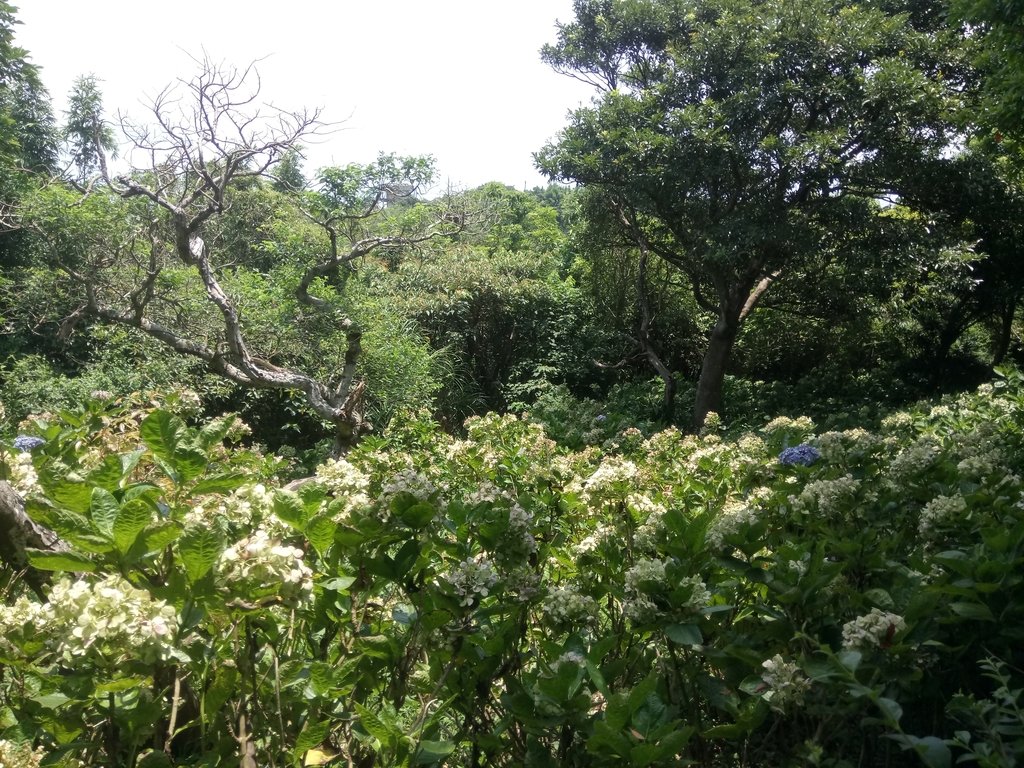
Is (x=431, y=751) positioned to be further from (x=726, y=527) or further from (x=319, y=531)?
(x=726, y=527)

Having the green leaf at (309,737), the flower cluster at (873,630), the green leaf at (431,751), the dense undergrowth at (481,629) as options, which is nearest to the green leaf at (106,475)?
the dense undergrowth at (481,629)

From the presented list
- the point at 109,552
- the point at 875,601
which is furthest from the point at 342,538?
the point at 875,601

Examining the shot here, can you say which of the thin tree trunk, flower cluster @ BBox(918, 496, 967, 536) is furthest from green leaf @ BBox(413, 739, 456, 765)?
the thin tree trunk

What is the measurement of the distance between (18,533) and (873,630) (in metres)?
1.38

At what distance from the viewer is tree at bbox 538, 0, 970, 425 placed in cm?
736

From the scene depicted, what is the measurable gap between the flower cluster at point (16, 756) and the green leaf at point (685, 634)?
0.89 meters

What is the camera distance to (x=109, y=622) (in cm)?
96

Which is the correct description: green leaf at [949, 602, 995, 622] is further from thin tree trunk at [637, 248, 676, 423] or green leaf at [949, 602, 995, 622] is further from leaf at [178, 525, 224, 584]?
thin tree trunk at [637, 248, 676, 423]

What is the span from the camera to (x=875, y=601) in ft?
4.06

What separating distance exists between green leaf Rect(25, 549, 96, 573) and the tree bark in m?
0.31

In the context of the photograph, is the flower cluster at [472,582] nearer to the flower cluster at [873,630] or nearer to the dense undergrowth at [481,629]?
the dense undergrowth at [481,629]

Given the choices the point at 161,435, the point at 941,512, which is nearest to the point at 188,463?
the point at 161,435

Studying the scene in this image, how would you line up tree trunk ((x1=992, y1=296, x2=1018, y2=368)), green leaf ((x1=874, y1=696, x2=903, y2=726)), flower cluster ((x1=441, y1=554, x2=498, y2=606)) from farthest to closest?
tree trunk ((x1=992, y1=296, x2=1018, y2=368)) < flower cluster ((x1=441, y1=554, x2=498, y2=606)) < green leaf ((x1=874, y1=696, x2=903, y2=726))

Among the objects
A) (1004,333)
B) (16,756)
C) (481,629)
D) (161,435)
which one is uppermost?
(1004,333)
